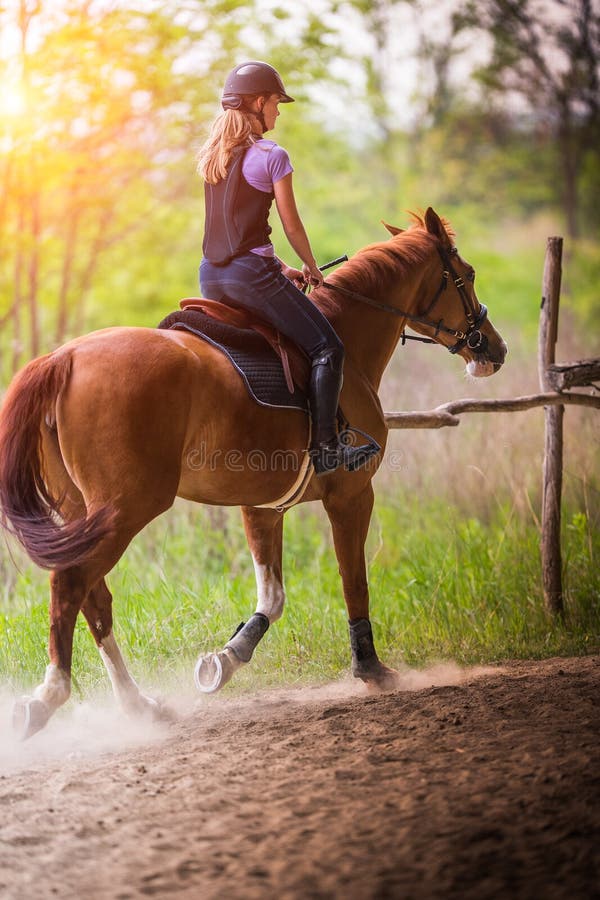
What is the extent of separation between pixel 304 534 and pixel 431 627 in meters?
1.88

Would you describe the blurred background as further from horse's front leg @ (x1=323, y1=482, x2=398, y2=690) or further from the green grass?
horse's front leg @ (x1=323, y1=482, x2=398, y2=690)

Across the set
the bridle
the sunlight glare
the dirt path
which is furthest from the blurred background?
the dirt path

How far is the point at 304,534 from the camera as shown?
25.1 ft

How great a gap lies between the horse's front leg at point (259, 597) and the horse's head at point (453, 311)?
1.38 m

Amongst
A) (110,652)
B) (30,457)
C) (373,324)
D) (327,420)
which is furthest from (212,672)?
(373,324)

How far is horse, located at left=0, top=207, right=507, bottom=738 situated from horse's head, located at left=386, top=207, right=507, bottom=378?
60 centimetres

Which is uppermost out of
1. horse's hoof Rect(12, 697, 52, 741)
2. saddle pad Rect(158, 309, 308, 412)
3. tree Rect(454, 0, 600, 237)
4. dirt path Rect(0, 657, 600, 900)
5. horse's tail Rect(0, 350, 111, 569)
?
tree Rect(454, 0, 600, 237)

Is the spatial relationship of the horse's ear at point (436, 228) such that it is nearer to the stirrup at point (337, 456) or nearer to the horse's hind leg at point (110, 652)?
the stirrup at point (337, 456)

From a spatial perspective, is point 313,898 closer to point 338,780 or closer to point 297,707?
point 338,780

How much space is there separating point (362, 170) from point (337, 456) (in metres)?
18.8

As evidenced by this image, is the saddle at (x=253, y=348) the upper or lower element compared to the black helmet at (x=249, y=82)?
lower

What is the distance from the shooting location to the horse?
3.94 metres

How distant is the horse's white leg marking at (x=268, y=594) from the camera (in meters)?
5.17

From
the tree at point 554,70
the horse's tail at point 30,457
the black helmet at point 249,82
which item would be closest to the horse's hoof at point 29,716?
the horse's tail at point 30,457
